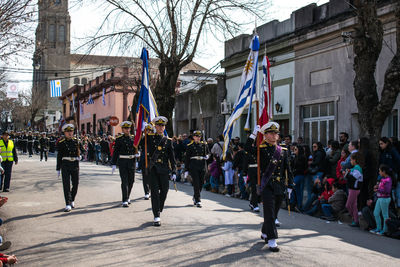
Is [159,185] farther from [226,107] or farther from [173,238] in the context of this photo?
[226,107]

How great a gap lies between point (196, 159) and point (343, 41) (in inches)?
318

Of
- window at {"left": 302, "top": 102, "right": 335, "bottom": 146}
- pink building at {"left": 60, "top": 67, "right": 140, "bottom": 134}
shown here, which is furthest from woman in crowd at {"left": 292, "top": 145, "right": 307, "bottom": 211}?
pink building at {"left": 60, "top": 67, "right": 140, "bottom": 134}

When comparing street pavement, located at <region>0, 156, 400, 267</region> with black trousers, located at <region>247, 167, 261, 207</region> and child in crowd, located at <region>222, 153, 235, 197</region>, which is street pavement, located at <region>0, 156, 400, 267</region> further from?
child in crowd, located at <region>222, 153, 235, 197</region>

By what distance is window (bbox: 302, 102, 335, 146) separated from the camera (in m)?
18.5

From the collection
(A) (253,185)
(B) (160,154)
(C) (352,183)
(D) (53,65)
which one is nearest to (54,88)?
(A) (253,185)

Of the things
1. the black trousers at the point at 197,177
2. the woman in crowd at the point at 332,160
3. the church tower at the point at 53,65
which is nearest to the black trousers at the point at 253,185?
the black trousers at the point at 197,177

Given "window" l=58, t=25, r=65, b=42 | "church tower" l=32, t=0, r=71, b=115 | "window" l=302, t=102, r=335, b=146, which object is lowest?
"window" l=302, t=102, r=335, b=146

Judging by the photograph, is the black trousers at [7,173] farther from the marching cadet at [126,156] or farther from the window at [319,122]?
the window at [319,122]

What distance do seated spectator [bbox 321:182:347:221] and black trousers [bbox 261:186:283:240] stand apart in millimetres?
3410

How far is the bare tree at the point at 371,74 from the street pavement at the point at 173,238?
2.75 meters

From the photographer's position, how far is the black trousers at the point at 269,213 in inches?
281

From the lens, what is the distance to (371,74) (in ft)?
37.6

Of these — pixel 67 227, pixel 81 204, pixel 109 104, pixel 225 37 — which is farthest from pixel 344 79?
pixel 109 104

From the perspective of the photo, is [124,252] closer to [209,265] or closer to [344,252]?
[209,265]
